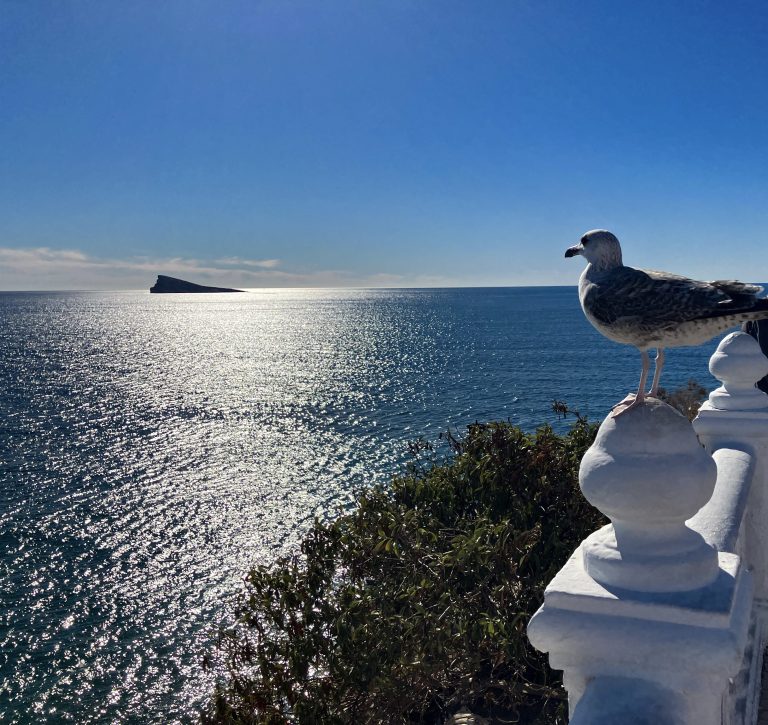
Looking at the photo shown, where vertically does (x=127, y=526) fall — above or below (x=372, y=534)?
below

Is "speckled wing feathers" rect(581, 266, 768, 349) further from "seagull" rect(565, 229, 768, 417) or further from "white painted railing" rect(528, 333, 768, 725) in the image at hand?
"white painted railing" rect(528, 333, 768, 725)

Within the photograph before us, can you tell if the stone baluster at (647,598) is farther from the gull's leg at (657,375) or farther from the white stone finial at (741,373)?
the white stone finial at (741,373)

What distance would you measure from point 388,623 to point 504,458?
14.0 feet

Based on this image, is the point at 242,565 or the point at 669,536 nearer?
the point at 669,536

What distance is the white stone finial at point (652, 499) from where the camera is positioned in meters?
2.32

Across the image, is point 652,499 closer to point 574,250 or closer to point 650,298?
point 650,298

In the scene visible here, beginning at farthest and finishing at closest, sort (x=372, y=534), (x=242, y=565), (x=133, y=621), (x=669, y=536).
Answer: (x=242, y=565)
(x=133, y=621)
(x=372, y=534)
(x=669, y=536)

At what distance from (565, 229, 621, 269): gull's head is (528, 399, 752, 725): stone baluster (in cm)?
156

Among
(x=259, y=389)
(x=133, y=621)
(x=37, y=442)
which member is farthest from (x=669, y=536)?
(x=259, y=389)

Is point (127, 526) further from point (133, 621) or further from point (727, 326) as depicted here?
point (727, 326)

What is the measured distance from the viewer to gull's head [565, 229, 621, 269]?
3867mm

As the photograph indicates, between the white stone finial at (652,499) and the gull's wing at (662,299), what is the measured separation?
1.08m

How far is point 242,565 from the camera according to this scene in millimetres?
26047

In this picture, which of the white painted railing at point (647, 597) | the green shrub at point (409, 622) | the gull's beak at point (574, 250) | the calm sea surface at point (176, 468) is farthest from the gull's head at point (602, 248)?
the calm sea surface at point (176, 468)
